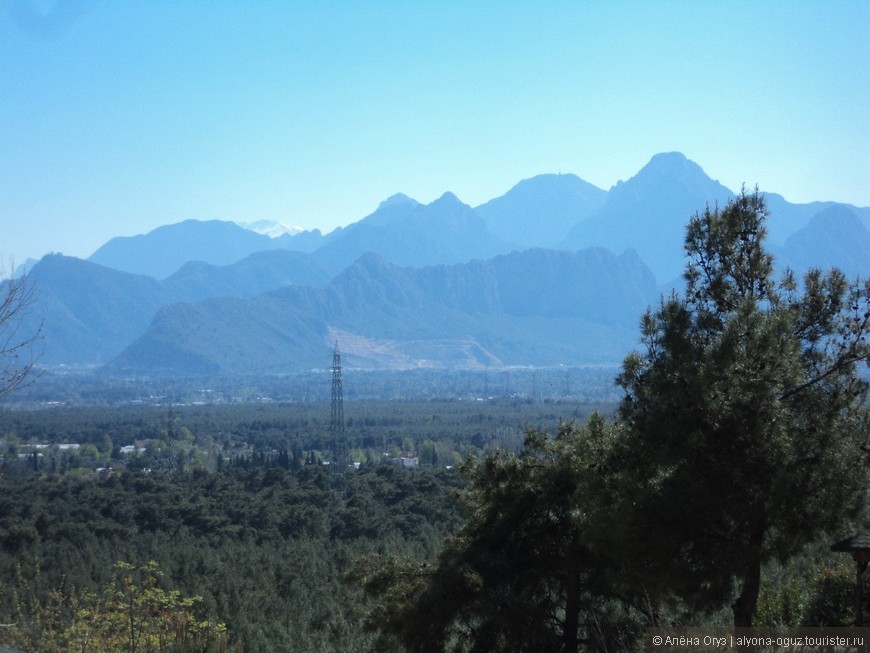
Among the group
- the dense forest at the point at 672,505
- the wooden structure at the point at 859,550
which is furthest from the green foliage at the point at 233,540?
the wooden structure at the point at 859,550

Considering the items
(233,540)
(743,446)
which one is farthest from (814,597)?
(233,540)

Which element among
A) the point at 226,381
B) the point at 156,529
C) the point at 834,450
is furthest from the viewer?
the point at 226,381

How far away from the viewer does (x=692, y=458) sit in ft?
23.5

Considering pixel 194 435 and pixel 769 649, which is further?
pixel 194 435

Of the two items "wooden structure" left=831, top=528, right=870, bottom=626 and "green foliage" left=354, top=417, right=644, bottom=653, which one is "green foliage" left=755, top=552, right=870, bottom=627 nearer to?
"wooden structure" left=831, top=528, right=870, bottom=626

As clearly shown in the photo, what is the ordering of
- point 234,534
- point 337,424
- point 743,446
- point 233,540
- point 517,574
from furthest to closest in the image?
point 337,424 → point 234,534 → point 233,540 → point 517,574 → point 743,446

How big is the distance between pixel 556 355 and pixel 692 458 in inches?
7478

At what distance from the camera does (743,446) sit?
7.14 meters

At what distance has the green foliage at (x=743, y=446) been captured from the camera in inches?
279

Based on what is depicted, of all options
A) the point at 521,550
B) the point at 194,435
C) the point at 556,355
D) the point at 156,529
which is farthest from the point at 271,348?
the point at 521,550

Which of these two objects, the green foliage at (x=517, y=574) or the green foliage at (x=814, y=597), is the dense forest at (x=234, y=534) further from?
the green foliage at (x=814, y=597)

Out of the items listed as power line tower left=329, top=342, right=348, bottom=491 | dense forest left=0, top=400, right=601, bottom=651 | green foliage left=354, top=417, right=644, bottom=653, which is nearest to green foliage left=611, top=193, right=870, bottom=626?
green foliage left=354, top=417, right=644, bottom=653

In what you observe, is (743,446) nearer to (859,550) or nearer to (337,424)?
(859,550)

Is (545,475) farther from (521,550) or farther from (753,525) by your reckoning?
(753,525)
